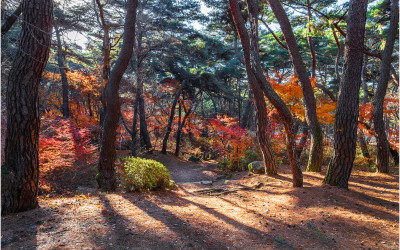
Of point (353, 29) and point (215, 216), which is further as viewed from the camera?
point (353, 29)

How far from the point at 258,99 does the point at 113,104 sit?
4.35 meters

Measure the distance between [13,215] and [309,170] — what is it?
7575 millimetres

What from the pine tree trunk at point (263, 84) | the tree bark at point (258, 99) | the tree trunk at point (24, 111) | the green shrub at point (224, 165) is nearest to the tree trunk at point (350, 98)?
the pine tree trunk at point (263, 84)

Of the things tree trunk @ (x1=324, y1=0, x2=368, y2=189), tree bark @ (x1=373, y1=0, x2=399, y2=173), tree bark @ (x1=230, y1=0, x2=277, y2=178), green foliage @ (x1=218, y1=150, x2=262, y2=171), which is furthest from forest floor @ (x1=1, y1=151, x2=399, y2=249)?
green foliage @ (x1=218, y1=150, x2=262, y2=171)

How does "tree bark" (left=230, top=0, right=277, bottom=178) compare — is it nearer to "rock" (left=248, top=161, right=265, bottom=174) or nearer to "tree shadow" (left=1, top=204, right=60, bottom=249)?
"rock" (left=248, top=161, right=265, bottom=174)

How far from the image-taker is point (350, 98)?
4.98 m

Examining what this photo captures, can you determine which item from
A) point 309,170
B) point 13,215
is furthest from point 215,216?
point 309,170

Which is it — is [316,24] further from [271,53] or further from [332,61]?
[332,61]

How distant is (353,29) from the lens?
5.02m

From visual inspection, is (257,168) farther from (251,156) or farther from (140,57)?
(140,57)

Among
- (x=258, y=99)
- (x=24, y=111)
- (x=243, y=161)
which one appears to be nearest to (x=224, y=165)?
(x=243, y=161)

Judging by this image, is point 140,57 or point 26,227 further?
point 140,57

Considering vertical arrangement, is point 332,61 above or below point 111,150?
above

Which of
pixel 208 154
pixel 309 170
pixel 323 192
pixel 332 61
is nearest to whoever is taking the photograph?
pixel 323 192
